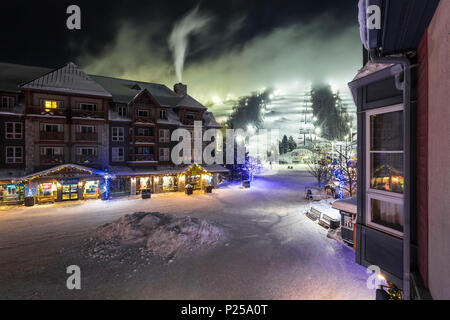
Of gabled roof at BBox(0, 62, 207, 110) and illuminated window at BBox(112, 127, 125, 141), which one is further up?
gabled roof at BBox(0, 62, 207, 110)

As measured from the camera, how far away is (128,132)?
1031 inches

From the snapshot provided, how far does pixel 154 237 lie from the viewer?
1116 cm

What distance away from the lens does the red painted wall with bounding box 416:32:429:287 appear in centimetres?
360

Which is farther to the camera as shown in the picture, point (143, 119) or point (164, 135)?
point (164, 135)

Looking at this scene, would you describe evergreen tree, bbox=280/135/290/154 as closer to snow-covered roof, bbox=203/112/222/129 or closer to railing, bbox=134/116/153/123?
snow-covered roof, bbox=203/112/222/129

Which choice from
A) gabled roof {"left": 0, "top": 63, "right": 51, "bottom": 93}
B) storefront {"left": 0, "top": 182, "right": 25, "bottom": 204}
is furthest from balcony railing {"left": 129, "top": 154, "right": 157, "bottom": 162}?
gabled roof {"left": 0, "top": 63, "right": 51, "bottom": 93}

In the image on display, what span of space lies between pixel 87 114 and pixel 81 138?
9.22 ft

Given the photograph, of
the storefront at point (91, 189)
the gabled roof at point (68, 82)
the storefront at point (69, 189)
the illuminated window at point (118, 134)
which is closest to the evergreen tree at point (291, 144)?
the illuminated window at point (118, 134)

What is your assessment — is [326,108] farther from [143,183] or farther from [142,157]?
[143,183]

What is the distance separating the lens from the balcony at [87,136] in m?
23.0

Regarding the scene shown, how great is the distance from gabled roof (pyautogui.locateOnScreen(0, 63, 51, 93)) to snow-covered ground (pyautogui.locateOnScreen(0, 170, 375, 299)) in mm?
15099

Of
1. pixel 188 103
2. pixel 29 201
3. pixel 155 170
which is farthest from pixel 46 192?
pixel 188 103
